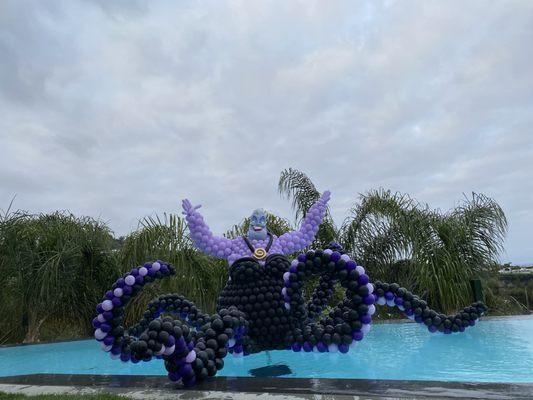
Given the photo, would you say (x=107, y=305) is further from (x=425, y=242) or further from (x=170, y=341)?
→ (x=425, y=242)

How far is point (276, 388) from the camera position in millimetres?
3621

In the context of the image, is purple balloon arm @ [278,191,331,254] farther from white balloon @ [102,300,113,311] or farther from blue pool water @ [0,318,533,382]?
white balloon @ [102,300,113,311]

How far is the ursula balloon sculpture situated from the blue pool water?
1.65ft

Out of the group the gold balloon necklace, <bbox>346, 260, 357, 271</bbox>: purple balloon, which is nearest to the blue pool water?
<bbox>346, 260, 357, 271</bbox>: purple balloon

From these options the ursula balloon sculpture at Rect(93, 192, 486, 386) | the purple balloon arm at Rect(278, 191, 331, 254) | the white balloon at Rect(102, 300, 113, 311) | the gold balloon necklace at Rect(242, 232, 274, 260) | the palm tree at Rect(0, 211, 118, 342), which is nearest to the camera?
the ursula balloon sculpture at Rect(93, 192, 486, 386)

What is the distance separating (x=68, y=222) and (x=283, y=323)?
26.7 feet

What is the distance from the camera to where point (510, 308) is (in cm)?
1203

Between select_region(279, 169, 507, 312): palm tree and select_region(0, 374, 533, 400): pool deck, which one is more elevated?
select_region(279, 169, 507, 312): palm tree

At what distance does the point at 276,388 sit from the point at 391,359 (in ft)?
10.4

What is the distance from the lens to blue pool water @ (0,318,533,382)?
16.8 feet

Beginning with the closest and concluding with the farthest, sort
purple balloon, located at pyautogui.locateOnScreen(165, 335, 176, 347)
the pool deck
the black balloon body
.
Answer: the pool deck < purple balloon, located at pyautogui.locateOnScreen(165, 335, 176, 347) < the black balloon body

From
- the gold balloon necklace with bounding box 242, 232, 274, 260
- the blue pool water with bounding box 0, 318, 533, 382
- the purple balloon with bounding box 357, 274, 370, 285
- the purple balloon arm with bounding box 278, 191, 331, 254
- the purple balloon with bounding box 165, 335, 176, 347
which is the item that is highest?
the purple balloon arm with bounding box 278, 191, 331, 254

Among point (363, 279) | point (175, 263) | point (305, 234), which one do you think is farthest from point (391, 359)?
point (175, 263)

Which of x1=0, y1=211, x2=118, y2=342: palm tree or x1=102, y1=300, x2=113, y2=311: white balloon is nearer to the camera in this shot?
x1=102, y1=300, x2=113, y2=311: white balloon
